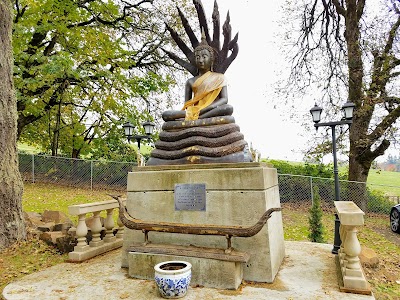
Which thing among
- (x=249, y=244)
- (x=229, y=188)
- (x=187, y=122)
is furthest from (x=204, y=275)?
(x=187, y=122)

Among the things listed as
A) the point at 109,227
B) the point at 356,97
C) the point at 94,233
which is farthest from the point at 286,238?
the point at 356,97

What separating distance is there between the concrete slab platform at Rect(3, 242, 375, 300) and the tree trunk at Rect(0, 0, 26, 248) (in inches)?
65.1

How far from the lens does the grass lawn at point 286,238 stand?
5000 mm

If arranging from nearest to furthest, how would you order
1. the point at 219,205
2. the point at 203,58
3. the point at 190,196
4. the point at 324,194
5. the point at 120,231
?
the point at 219,205
the point at 190,196
the point at 203,58
the point at 120,231
the point at 324,194

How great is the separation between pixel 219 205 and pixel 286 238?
177 inches

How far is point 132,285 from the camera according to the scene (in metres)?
4.14

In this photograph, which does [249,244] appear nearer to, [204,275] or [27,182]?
[204,275]

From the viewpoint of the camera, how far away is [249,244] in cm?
430

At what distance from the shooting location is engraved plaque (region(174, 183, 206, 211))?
4.62 meters

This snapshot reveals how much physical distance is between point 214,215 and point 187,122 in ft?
5.86

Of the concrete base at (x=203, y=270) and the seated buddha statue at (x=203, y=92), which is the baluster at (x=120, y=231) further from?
the seated buddha statue at (x=203, y=92)

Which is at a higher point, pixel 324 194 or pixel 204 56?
pixel 204 56

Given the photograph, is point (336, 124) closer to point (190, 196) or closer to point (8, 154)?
point (190, 196)

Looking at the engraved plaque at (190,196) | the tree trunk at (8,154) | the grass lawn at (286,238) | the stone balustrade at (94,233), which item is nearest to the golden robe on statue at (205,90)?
the engraved plaque at (190,196)
